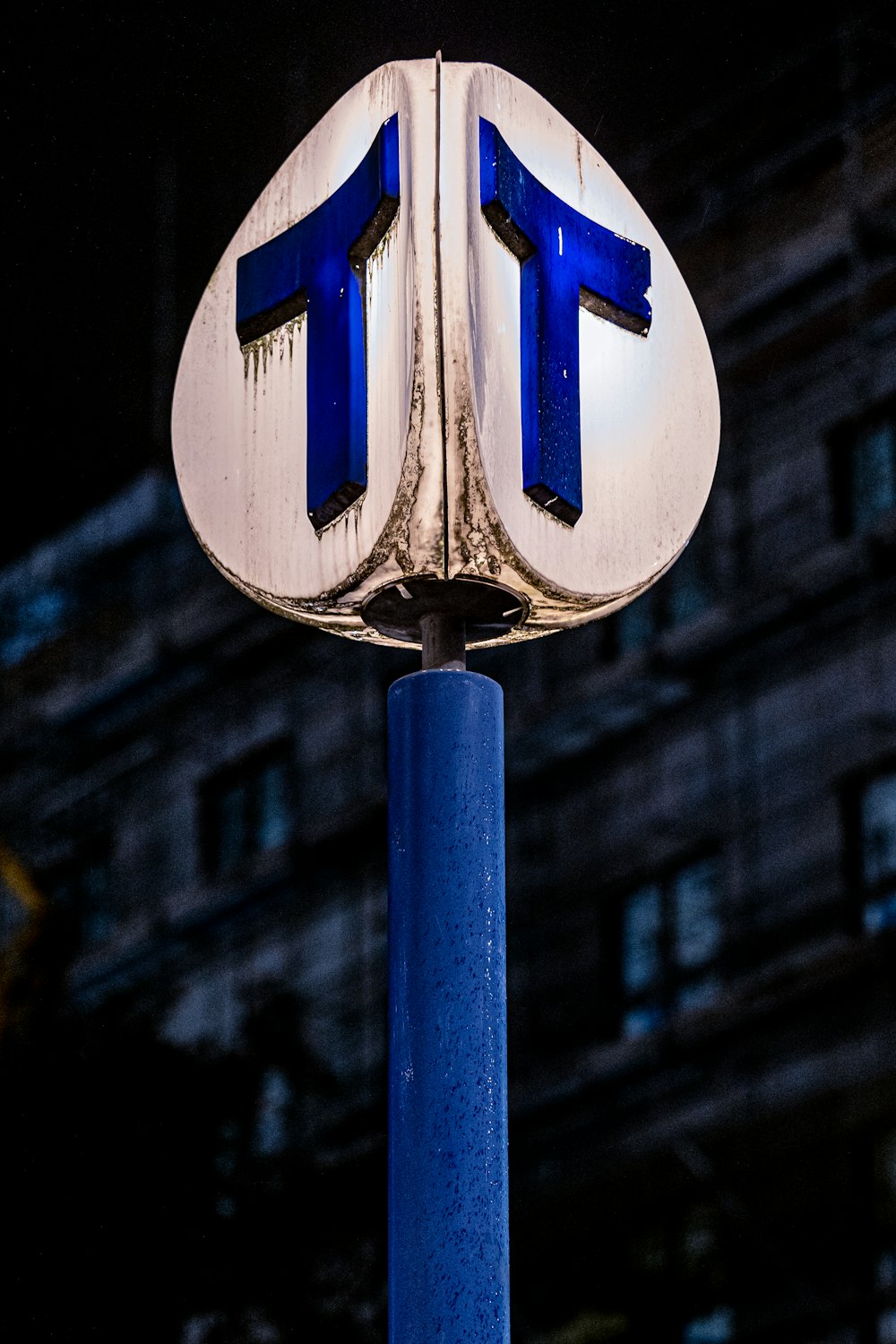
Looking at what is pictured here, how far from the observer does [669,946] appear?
39.3 ft

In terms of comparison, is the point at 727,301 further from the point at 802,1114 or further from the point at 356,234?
the point at 356,234

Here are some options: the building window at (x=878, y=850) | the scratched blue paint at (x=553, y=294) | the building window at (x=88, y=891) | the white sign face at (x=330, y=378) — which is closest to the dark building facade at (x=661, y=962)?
the building window at (x=878, y=850)

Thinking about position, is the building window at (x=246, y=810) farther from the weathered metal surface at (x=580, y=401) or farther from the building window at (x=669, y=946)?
the weathered metal surface at (x=580, y=401)

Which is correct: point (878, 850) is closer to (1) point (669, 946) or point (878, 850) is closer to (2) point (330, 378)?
(1) point (669, 946)

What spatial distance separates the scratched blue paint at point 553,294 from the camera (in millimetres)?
1923

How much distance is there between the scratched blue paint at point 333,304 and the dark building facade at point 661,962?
24.9 ft

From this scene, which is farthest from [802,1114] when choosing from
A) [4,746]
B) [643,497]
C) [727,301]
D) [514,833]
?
[643,497]

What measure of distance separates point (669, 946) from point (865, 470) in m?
2.55

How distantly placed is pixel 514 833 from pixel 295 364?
420 inches

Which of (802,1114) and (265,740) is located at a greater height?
(265,740)

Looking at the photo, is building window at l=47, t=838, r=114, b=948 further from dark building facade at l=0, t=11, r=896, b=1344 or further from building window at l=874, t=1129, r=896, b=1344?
building window at l=874, t=1129, r=896, b=1344

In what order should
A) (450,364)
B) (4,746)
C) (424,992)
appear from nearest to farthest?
1. (424,992)
2. (450,364)
3. (4,746)

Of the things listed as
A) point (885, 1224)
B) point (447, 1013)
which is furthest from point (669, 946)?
point (447, 1013)

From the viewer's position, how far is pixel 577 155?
2.08 metres
